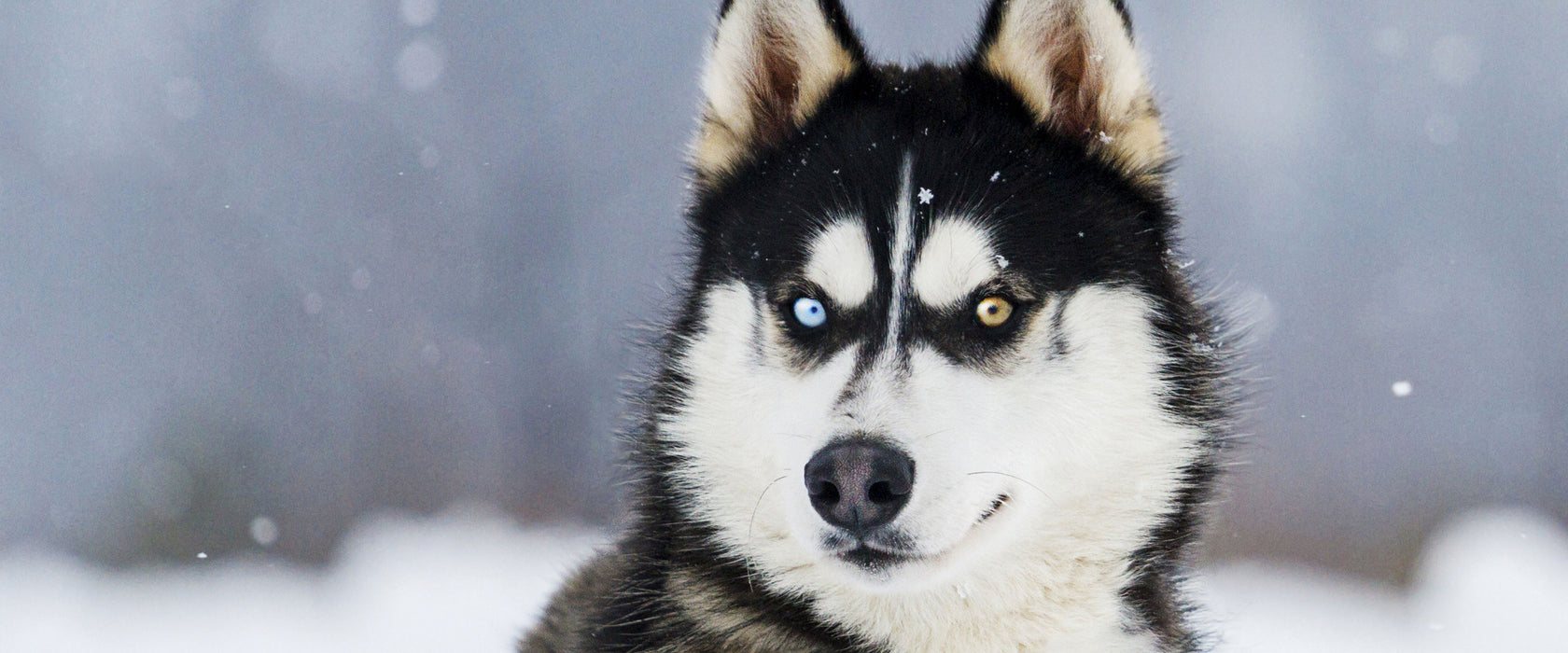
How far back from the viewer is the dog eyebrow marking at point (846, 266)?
7.95 ft

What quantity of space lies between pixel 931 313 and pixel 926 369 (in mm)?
A: 182

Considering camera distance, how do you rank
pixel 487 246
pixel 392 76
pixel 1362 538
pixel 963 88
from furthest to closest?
1. pixel 392 76
2. pixel 487 246
3. pixel 1362 538
4. pixel 963 88

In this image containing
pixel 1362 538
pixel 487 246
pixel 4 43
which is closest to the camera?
pixel 1362 538

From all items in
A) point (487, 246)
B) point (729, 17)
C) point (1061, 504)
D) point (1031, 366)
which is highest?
point (487, 246)

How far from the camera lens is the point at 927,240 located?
2.43 m

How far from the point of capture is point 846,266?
2436 millimetres

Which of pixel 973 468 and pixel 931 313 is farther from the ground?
pixel 931 313

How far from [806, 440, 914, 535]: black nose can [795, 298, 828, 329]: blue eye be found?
0.50 metres

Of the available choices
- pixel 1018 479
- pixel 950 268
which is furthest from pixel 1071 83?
pixel 1018 479

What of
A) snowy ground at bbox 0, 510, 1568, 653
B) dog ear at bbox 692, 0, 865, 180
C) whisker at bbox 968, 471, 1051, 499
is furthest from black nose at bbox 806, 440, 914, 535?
snowy ground at bbox 0, 510, 1568, 653

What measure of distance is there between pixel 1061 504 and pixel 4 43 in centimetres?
1265

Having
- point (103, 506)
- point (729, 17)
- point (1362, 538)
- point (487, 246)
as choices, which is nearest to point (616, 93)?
point (487, 246)

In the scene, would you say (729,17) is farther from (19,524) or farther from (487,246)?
(487,246)

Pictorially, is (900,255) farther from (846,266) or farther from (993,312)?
(993,312)
